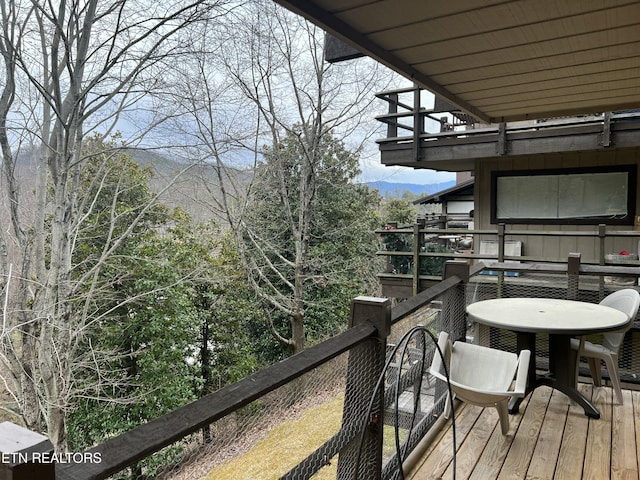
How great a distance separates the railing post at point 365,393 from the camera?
1.76m

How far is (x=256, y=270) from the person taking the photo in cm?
1187

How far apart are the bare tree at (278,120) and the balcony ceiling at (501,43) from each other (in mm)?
8593

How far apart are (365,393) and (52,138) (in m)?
7.66

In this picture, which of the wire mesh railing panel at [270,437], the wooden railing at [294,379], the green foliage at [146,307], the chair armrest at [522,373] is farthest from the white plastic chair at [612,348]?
the green foliage at [146,307]

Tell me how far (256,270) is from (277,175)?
2649mm

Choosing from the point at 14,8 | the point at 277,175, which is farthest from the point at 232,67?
the point at 14,8

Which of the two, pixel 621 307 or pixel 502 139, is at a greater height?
pixel 502 139

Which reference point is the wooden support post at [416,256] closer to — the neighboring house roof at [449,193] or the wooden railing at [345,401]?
the wooden railing at [345,401]

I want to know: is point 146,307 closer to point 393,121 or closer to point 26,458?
point 393,121

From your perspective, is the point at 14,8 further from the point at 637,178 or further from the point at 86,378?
the point at 637,178

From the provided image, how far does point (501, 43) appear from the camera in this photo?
2291mm

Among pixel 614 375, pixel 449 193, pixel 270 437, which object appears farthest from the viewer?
pixel 449 193

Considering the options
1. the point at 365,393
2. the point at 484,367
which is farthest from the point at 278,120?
the point at 365,393

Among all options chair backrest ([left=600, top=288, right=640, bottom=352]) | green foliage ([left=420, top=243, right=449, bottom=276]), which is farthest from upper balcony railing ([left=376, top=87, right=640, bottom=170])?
chair backrest ([left=600, top=288, right=640, bottom=352])
